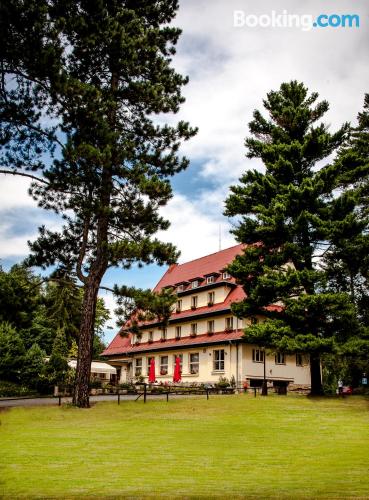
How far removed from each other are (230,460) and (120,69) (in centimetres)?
1951

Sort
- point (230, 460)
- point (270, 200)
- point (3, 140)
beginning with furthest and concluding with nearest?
1. point (270, 200)
2. point (3, 140)
3. point (230, 460)

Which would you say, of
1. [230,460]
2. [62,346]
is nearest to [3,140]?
[230,460]

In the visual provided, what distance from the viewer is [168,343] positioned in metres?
48.7

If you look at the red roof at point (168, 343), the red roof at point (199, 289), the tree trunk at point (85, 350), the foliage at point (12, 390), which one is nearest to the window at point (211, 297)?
the red roof at point (199, 289)

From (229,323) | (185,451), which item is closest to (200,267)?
(229,323)

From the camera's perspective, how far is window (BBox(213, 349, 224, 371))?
41469mm

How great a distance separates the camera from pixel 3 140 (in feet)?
59.6

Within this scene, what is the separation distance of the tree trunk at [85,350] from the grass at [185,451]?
2.55ft

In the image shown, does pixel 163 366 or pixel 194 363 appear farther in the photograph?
pixel 163 366

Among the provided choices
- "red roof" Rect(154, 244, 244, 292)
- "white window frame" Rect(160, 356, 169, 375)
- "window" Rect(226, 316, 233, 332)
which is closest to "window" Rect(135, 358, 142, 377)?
"white window frame" Rect(160, 356, 169, 375)

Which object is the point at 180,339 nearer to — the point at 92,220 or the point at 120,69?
the point at 92,220

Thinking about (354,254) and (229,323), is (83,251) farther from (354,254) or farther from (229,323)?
(229,323)

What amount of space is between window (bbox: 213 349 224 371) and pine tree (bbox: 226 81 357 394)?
13.1 meters

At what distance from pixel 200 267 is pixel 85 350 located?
28190mm
